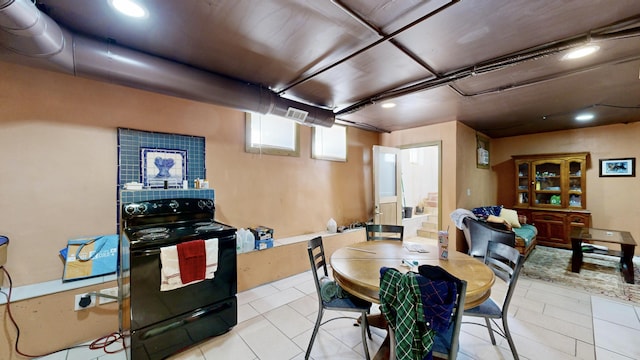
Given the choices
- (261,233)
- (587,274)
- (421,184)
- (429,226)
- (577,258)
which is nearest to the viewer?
(261,233)

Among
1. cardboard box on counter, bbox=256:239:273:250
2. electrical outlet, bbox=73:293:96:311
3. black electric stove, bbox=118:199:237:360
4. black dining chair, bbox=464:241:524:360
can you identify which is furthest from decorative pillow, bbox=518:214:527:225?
electrical outlet, bbox=73:293:96:311

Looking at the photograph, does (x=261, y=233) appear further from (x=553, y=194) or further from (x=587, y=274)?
(x=553, y=194)

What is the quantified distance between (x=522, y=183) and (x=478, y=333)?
5061 millimetres

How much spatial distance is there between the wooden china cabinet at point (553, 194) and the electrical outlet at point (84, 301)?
7.54m

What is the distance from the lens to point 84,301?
208 centimetres

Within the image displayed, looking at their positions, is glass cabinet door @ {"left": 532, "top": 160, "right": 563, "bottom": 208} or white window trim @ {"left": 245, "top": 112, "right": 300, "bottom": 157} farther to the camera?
glass cabinet door @ {"left": 532, "top": 160, "right": 563, "bottom": 208}

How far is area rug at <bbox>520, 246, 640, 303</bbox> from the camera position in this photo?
3.11m

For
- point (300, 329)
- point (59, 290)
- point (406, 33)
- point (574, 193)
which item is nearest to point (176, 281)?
point (59, 290)

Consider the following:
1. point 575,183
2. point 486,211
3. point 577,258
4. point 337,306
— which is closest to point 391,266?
point 337,306

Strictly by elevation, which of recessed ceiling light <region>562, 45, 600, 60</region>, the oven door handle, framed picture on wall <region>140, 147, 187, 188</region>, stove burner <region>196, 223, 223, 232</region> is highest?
recessed ceiling light <region>562, 45, 600, 60</region>

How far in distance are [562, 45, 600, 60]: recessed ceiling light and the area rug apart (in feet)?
9.43

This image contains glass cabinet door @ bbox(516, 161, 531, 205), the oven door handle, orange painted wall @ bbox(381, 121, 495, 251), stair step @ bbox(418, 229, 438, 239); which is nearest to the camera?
the oven door handle

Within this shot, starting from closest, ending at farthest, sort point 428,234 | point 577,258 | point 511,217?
point 577,258 < point 511,217 < point 428,234

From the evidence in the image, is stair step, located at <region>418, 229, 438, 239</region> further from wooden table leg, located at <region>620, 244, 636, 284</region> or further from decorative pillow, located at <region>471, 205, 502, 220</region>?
wooden table leg, located at <region>620, 244, 636, 284</region>
